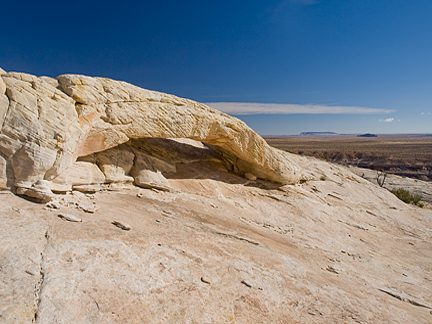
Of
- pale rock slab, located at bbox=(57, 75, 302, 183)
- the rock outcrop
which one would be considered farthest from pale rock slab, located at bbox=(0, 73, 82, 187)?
pale rock slab, located at bbox=(57, 75, 302, 183)

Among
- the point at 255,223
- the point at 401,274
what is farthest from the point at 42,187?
the point at 401,274

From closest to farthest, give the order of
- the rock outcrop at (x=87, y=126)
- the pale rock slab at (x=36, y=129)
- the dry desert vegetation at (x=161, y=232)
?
1. the dry desert vegetation at (x=161, y=232)
2. the pale rock slab at (x=36, y=129)
3. the rock outcrop at (x=87, y=126)

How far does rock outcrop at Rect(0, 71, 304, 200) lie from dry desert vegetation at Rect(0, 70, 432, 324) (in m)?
0.04

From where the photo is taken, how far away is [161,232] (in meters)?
6.81

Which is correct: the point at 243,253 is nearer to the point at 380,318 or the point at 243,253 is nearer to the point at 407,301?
the point at 380,318

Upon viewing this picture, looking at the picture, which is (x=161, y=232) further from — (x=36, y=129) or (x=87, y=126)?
(x=36, y=129)

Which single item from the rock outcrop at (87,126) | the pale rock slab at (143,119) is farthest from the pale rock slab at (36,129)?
the pale rock slab at (143,119)

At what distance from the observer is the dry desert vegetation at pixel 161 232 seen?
14.4 feet

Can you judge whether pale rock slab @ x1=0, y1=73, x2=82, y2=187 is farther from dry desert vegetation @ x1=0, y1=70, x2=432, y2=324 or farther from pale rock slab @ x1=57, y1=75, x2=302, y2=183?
pale rock slab @ x1=57, y1=75, x2=302, y2=183

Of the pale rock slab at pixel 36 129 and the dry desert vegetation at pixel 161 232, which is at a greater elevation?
the pale rock slab at pixel 36 129

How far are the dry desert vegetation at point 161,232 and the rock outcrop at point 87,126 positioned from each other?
0.12 ft

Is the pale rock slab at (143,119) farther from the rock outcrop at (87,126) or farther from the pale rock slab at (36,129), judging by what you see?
the pale rock slab at (36,129)

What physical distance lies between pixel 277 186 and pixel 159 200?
674 centimetres

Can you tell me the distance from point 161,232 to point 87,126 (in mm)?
3866
